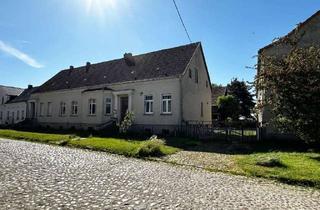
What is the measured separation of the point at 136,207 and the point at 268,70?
34.8 ft

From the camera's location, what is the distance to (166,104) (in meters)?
25.1

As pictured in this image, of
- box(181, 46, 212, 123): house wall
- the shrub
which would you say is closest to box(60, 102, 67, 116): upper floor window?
box(181, 46, 212, 123): house wall

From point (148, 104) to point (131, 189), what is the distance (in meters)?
19.3

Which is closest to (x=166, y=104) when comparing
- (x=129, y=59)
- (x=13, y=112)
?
(x=129, y=59)

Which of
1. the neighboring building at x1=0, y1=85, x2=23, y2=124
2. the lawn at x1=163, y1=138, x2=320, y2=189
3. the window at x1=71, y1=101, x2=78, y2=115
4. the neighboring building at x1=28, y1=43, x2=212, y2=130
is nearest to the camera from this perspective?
the lawn at x1=163, y1=138, x2=320, y2=189

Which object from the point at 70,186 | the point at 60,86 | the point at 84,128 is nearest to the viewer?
the point at 70,186

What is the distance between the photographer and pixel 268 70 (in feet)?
45.2

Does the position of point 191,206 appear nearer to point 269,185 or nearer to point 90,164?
point 269,185

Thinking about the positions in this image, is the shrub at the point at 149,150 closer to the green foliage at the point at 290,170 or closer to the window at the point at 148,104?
the green foliage at the point at 290,170

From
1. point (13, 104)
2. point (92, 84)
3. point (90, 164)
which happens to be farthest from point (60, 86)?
point (90, 164)

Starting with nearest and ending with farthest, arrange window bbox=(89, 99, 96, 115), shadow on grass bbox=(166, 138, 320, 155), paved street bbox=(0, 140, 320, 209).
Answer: paved street bbox=(0, 140, 320, 209)
shadow on grass bbox=(166, 138, 320, 155)
window bbox=(89, 99, 96, 115)

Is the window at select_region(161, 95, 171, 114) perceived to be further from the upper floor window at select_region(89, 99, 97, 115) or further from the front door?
the upper floor window at select_region(89, 99, 97, 115)

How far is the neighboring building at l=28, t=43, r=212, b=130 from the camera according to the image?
985 inches

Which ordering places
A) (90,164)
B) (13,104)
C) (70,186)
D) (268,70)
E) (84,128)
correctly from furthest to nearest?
(13,104) → (84,128) → (268,70) → (90,164) → (70,186)
